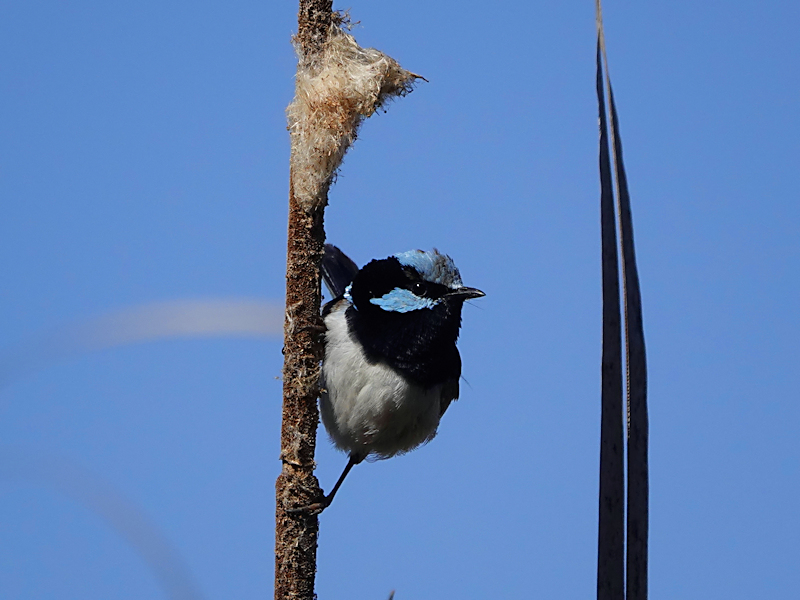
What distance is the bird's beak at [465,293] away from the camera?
2684 millimetres

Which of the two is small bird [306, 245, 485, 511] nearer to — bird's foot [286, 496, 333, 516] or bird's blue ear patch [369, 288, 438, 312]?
bird's blue ear patch [369, 288, 438, 312]

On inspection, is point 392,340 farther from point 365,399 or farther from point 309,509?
point 309,509

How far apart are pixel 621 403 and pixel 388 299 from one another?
1.41 metres

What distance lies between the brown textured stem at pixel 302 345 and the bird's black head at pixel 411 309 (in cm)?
74

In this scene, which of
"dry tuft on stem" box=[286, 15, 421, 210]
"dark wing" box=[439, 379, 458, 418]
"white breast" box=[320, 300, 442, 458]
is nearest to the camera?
"dry tuft on stem" box=[286, 15, 421, 210]

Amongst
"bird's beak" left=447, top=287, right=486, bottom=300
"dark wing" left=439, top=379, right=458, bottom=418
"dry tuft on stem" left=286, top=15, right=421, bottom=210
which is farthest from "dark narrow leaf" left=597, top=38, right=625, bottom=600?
"dark wing" left=439, top=379, right=458, bottom=418

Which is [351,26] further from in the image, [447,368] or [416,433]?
[416,433]

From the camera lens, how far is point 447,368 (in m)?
2.83

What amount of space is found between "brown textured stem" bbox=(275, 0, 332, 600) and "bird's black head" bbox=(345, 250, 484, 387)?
2.42 ft

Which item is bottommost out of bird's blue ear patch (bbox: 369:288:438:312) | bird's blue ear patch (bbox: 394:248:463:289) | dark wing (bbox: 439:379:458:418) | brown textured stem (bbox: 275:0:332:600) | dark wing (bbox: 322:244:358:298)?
brown textured stem (bbox: 275:0:332:600)

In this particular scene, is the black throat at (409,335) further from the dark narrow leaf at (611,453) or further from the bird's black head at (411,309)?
the dark narrow leaf at (611,453)

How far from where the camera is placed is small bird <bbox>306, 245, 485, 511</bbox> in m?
2.67

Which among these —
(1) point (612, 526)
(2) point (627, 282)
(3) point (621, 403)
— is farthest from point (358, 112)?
(1) point (612, 526)

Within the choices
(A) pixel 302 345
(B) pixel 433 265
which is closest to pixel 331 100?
(A) pixel 302 345
